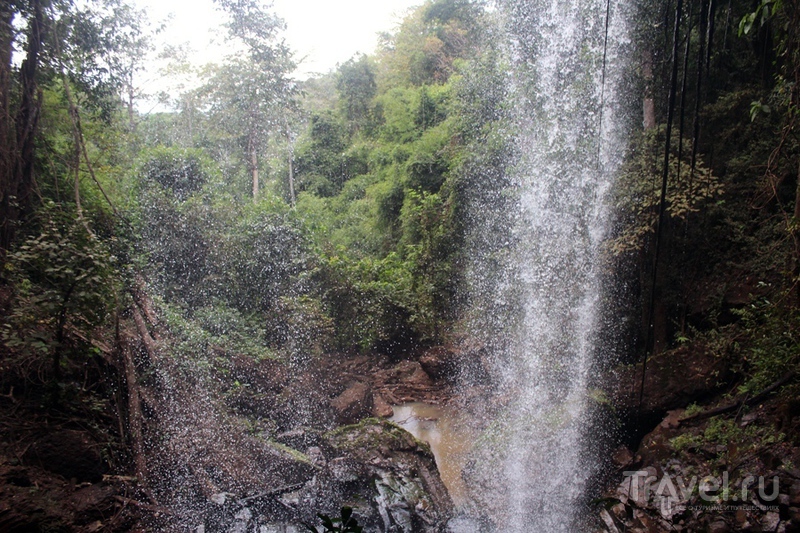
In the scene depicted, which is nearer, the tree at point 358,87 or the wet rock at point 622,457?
the wet rock at point 622,457

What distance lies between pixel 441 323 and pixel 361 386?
3.15m

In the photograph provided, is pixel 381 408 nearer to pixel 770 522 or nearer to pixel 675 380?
pixel 675 380

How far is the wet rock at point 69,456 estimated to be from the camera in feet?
17.8

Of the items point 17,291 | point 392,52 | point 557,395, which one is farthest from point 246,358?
point 392,52

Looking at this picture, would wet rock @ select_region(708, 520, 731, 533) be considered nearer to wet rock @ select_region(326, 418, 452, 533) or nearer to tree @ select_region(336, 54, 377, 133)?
wet rock @ select_region(326, 418, 452, 533)

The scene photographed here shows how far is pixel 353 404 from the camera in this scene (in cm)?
903

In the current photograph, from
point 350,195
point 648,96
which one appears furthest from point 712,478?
point 350,195

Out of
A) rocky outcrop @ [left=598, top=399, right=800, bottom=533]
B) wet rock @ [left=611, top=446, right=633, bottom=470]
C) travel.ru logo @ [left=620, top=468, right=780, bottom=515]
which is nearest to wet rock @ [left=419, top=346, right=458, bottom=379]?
wet rock @ [left=611, top=446, right=633, bottom=470]

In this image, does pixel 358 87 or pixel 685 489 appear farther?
pixel 358 87

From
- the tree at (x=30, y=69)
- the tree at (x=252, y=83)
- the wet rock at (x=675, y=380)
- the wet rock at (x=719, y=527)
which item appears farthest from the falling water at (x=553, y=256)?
the tree at (x=252, y=83)

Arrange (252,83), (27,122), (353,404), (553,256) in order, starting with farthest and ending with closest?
(252,83) < (553,256) < (353,404) < (27,122)

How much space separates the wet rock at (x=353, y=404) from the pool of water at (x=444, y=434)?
2.06 feet

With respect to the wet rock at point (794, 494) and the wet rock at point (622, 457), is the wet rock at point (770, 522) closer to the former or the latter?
the wet rock at point (794, 494)

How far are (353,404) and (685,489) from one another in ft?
17.2
